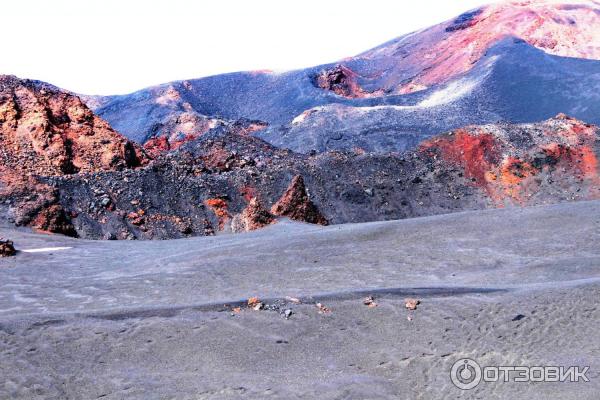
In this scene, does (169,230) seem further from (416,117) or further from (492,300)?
(416,117)

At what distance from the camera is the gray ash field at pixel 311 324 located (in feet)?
21.0

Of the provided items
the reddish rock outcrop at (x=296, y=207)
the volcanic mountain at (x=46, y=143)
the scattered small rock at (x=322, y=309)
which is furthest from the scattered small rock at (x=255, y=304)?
the volcanic mountain at (x=46, y=143)

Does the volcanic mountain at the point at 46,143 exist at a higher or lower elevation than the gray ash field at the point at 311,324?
higher

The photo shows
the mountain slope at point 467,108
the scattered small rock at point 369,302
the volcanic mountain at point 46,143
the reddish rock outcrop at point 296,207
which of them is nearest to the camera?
the scattered small rock at point 369,302

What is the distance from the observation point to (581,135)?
27344mm

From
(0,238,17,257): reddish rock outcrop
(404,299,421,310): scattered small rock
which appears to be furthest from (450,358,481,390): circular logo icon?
(0,238,17,257): reddish rock outcrop

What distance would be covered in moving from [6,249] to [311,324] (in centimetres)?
890

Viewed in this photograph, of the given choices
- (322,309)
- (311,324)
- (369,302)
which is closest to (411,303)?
(369,302)

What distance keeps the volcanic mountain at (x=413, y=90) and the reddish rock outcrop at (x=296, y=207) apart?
15.3 metres

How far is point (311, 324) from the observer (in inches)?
297

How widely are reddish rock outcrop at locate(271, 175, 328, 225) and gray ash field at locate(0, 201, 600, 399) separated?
8020 mm

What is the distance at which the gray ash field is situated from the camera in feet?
21.0

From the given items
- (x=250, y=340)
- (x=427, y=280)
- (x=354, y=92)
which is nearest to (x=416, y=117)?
(x=354, y=92)

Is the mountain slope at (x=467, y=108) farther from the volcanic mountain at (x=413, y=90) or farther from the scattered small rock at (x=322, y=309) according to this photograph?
the scattered small rock at (x=322, y=309)
